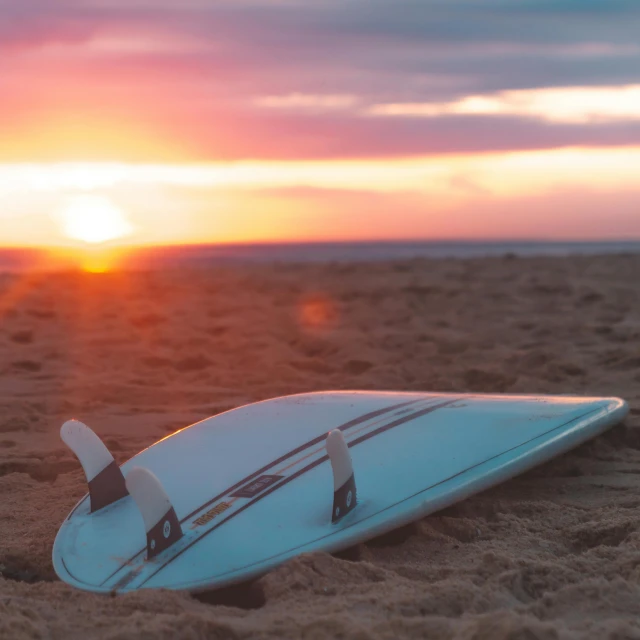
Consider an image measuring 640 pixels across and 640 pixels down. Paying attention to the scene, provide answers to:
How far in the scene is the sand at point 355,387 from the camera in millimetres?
1689

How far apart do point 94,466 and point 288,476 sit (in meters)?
0.55

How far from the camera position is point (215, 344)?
17.0 ft

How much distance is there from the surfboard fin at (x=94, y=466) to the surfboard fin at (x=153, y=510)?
389mm

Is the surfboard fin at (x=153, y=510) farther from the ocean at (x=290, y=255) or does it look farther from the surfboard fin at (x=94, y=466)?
the ocean at (x=290, y=255)

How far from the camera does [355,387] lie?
13.4 ft

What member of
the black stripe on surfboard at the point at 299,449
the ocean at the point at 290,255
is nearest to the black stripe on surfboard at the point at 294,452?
the black stripe on surfboard at the point at 299,449

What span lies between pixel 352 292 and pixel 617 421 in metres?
4.70

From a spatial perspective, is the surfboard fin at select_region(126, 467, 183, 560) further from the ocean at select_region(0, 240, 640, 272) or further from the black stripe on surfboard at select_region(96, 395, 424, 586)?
the ocean at select_region(0, 240, 640, 272)

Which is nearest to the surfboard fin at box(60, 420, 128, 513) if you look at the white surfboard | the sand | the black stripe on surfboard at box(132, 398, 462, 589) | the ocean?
the white surfboard

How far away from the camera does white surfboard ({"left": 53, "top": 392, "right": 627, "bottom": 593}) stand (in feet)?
6.46

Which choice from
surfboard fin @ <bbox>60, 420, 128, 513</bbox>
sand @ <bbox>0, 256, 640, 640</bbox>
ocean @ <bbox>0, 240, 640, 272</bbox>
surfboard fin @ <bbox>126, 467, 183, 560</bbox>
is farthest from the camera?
ocean @ <bbox>0, 240, 640, 272</bbox>

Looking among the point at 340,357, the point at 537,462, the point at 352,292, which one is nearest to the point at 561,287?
the point at 352,292

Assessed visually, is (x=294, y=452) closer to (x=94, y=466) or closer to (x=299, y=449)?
(x=299, y=449)

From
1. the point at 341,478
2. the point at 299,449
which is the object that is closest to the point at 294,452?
the point at 299,449
